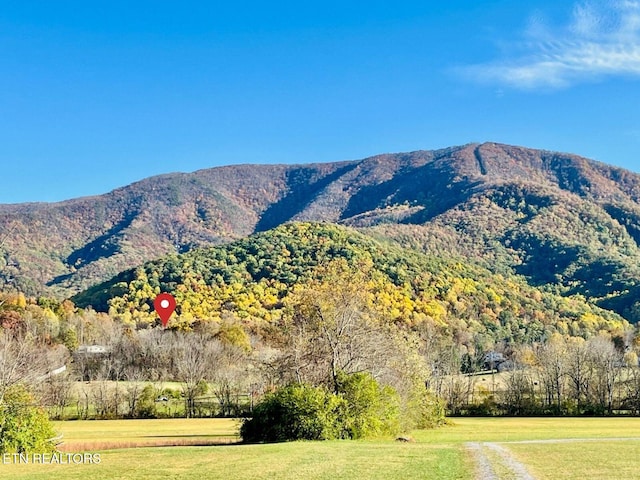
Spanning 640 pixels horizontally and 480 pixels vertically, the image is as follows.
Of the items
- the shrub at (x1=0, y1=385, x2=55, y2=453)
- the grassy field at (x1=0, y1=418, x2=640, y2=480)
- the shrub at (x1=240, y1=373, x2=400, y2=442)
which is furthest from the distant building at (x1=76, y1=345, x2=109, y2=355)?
the grassy field at (x1=0, y1=418, x2=640, y2=480)

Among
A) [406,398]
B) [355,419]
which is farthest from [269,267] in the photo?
[355,419]

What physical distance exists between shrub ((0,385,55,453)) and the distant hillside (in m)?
94.6

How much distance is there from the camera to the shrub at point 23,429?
90.0ft

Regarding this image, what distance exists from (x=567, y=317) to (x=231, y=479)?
155 metres

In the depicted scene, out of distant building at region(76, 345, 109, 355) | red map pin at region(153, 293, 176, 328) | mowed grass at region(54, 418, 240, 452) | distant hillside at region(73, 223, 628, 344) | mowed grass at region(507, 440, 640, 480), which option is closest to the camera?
mowed grass at region(507, 440, 640, 480)

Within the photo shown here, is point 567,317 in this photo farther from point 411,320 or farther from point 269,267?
point 269,267

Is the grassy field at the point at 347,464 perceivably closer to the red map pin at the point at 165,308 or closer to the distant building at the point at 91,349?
the distant building at the point at 91,349

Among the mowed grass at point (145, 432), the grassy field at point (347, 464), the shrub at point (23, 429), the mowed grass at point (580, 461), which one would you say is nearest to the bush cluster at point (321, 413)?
the grassy field at point (347, 464)

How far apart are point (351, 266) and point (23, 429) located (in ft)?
356

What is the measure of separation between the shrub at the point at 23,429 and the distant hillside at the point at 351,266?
94.6m

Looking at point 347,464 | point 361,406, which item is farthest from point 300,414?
point 347,464

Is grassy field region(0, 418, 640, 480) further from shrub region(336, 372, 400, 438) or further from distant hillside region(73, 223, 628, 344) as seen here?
distant hillside region(73, 223, 628, 344)

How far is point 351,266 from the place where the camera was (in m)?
134

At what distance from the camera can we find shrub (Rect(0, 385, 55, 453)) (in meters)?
27.4
